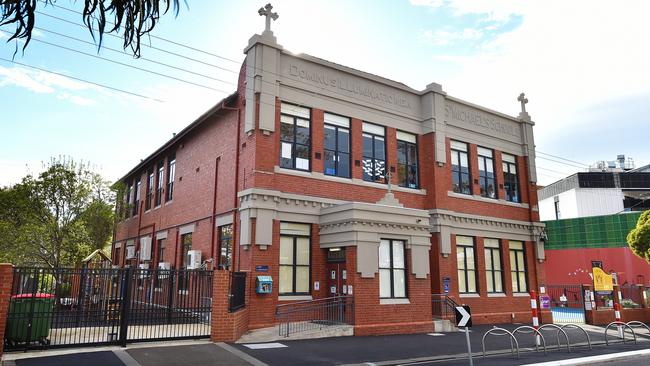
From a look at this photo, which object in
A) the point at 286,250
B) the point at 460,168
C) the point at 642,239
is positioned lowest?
the point at 286,250

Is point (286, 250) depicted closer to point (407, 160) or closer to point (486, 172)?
point (407, 160)

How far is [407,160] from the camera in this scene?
19.9 meters

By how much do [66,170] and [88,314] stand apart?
1203 cm

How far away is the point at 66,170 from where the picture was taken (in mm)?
21703

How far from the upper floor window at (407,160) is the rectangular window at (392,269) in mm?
3698

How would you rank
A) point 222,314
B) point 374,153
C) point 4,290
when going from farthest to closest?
1. point 374,153
2. point 222,314
3. point 4,290

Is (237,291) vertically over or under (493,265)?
under

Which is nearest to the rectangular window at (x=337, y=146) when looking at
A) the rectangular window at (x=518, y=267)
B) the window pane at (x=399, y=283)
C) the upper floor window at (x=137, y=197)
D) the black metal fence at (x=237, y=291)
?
the window pane at (x=399, y=283)

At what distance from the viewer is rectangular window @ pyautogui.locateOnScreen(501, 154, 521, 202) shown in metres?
23.7

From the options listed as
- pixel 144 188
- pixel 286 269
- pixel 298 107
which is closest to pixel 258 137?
pixel 298 107

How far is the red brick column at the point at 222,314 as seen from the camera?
490 inches

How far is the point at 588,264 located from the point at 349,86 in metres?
24.3

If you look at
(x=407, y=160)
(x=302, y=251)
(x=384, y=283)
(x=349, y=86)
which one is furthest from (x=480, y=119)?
(x=302, y=251)

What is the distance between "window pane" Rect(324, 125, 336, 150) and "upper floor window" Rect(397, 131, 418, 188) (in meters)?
3.35
